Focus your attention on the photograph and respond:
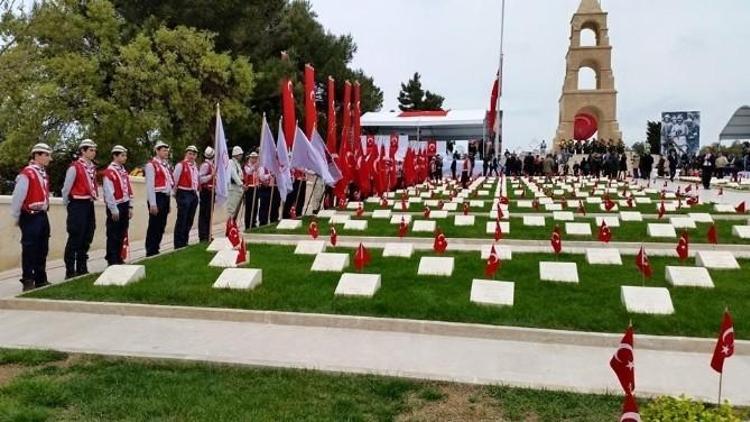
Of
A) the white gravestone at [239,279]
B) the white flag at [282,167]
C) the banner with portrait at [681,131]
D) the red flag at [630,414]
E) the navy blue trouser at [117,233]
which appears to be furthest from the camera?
the banner with portrait at [681,131]

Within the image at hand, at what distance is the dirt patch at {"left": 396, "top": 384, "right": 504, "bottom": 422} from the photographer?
Answer: 14.2ft

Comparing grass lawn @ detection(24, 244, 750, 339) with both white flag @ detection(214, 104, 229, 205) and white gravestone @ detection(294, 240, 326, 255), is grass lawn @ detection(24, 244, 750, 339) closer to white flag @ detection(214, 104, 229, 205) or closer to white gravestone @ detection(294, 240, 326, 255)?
white gravestone @ detection(294, 240, 326, 255)

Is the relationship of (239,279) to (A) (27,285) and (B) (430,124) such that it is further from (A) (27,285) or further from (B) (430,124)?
(B) (430,124)

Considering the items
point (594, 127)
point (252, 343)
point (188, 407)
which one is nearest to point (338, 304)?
point (252, 343)

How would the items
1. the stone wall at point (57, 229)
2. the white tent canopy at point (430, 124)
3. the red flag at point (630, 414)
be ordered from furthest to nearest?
the white tent canopy at point (430, 124)
the stone wall at point (57, 229)
the red flag at point (630, 414)

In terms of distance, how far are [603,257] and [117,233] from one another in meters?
6.94

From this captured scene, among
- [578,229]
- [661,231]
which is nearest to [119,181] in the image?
[578,229]

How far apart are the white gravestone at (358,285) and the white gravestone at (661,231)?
20.0 ft

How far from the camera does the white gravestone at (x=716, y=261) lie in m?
8.80

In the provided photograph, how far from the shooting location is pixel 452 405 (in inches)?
179

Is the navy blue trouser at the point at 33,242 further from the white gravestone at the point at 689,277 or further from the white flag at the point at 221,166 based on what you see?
the white gravestone at the point at 689,277

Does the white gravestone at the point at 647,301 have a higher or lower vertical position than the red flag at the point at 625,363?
lower

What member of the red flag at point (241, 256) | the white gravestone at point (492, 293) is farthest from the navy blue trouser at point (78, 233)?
the white gravestone at point (492, 293)

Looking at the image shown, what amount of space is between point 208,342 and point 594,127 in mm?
55192
